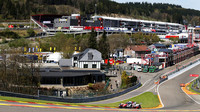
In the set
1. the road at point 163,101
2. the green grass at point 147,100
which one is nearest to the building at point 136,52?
the road at point 163,101

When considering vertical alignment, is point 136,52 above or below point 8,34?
below

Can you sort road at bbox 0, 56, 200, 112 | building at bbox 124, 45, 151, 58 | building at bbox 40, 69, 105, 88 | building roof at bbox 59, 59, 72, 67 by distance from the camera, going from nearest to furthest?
road at bbox 0, 56, 200, 112
building at bbox 40, 69, 105, 88
building roof at bbox 59, 59, 72, 67
building at bbox 124, 45, 151, 58

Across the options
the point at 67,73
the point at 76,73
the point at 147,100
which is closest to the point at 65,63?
the point at 76,73

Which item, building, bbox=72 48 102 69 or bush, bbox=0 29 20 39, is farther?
bush, bbox=0 29 20 39

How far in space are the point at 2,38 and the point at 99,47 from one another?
45261 millimetres

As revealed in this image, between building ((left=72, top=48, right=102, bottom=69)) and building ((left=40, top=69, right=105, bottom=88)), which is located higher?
building ((left=72, top=48, right=102, bottom=69))

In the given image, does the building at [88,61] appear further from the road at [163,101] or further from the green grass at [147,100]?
the green grass at [147,100]

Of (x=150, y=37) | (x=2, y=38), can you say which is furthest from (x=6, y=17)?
(x=150, y=37)

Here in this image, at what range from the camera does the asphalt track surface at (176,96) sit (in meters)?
47.7

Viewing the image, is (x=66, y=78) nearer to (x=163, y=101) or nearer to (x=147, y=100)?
(x=147, y=100)

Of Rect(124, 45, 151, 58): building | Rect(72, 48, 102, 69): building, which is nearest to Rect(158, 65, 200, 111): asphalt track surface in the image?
Rect(72, 48, 102, 69): building

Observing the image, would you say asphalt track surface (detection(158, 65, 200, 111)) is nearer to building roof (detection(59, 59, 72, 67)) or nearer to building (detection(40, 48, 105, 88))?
building (detection(40, 48, 105, 88))

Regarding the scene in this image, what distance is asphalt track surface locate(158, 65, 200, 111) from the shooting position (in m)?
47.7

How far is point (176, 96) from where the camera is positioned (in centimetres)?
5797
